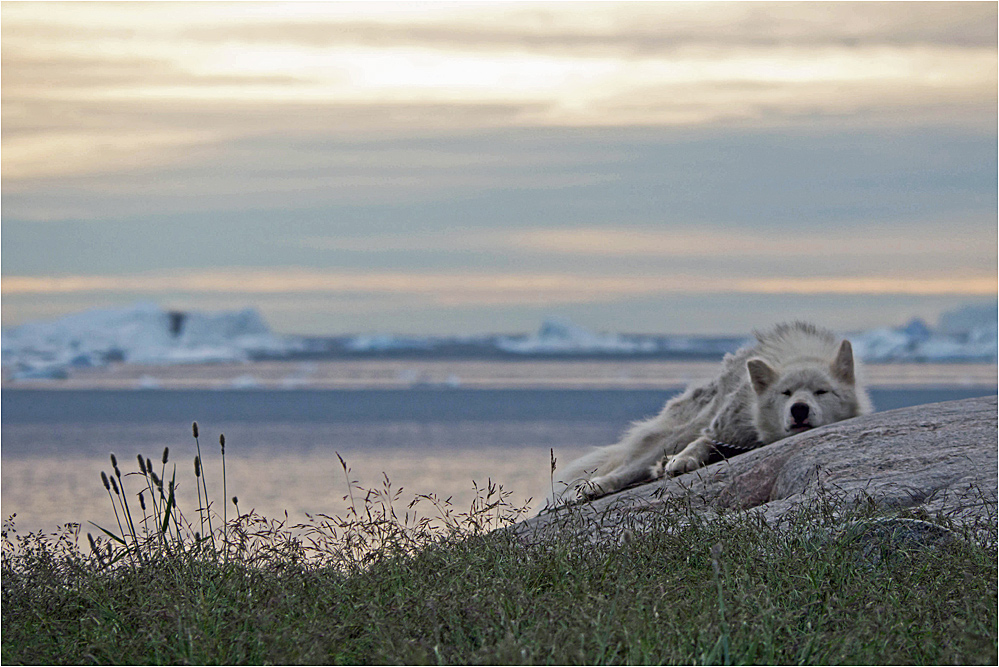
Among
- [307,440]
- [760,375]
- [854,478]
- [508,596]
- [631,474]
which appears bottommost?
[508,596]

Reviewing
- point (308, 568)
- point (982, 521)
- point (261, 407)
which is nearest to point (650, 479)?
point (982, 521)

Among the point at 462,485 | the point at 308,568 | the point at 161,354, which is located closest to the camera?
the point at 308,568

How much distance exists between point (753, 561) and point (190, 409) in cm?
8295

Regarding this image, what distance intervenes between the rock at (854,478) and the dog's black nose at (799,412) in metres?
0.68

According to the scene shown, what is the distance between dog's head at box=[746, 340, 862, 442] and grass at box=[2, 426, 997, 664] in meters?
2.84

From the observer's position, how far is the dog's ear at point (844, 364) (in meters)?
8.73

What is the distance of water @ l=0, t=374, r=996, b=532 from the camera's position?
23.5 meters

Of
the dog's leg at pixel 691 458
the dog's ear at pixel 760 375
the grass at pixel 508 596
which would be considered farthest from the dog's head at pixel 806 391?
the grass at pixel 508 596

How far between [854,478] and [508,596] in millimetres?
2975

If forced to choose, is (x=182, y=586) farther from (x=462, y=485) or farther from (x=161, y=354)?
(x=161, y=354)

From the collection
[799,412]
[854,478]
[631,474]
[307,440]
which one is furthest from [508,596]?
[307,440]

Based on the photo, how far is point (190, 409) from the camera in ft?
275

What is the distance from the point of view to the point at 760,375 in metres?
8.67

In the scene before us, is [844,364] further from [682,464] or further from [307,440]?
[307,440]
